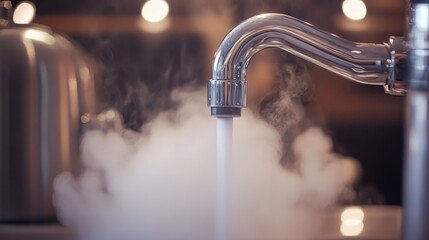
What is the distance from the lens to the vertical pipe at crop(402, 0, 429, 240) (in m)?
0.49

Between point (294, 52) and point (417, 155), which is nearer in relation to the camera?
point (417, 155)

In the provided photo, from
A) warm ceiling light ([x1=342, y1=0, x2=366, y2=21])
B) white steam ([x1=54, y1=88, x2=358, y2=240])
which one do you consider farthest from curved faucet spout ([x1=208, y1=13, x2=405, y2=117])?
warm ceiling light ([x1=342, y1=0, x2=366, y2=21])

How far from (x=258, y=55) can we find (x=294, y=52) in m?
1.16

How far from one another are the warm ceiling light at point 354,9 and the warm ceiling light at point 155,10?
493mm

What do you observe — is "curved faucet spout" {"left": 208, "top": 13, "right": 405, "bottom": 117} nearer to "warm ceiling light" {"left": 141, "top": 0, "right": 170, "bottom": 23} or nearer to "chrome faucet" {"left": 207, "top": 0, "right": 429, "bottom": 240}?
"chrome faucet" {"left": 207, "top": 0, "right": 429, "bottom": 240}

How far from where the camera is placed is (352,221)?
3.28 feet

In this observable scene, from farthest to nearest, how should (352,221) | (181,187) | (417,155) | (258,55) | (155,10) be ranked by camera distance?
(155,10)
(258,55)
(352,221)
(181,187)
(417,155)

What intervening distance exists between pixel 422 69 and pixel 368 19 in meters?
1.75

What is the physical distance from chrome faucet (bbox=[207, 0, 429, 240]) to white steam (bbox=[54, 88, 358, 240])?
21 cm

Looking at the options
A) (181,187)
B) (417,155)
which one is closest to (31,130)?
(181,187)

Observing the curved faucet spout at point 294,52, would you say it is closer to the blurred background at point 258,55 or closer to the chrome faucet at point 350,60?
the chrome faucet at point 350,60

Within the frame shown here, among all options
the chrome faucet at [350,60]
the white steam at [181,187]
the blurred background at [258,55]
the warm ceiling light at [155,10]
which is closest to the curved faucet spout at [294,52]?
the chrome faucet at [350,60]

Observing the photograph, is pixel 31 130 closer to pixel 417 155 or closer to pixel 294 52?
pixel 294 52

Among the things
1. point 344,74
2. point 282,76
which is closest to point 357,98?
point 282,76
